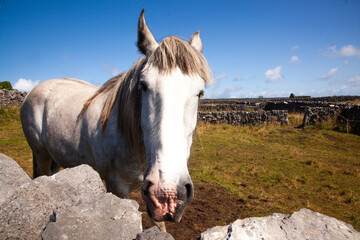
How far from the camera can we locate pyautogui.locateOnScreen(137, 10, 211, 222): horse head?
128 cm

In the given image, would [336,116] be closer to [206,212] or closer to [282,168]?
[282,168]

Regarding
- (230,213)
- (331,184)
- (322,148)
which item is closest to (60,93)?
(230,213)

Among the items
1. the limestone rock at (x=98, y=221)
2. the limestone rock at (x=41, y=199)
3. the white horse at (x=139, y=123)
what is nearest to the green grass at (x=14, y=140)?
the white horse at (x=139, y=123)

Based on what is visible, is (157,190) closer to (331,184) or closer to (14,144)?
(331,184)

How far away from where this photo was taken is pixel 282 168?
6.48 meters

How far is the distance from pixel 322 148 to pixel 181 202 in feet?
31.9

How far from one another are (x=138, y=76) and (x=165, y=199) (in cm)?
128

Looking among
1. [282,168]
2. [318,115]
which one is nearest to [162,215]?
[282,168]

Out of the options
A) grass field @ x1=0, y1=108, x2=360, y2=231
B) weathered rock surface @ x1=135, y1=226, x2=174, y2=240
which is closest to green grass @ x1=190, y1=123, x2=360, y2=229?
grass field @ x1=0, y1=108, x2=360, y2=231

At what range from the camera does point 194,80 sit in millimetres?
1752

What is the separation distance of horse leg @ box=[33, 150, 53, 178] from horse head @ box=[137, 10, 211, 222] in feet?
10.0

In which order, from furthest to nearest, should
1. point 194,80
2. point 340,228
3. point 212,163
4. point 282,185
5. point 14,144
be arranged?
point 14,144
point 212,163
point 282,185
point 194,80
point 340,228

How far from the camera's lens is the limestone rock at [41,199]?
1308mm

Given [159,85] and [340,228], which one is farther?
[159,85]
